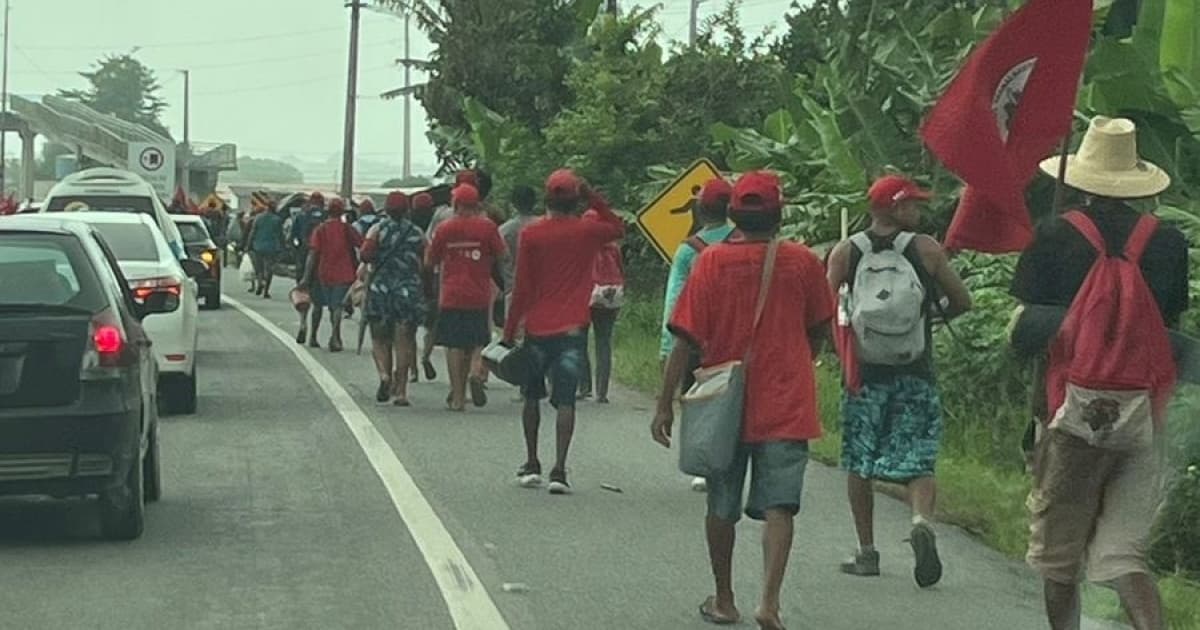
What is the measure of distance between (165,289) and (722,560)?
8.66 metres

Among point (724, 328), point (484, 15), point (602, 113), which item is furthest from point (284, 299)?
point (724, 328)

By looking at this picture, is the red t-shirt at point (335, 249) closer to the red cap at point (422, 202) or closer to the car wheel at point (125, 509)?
the red cap at point (422, 202)

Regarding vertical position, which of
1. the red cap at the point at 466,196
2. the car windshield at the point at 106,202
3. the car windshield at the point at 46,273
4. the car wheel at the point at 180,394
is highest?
Answer: the red cap at the point at 466,196

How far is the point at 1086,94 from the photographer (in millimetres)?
16578

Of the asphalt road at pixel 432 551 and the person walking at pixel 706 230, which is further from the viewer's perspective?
the person walking at pixel 706 230

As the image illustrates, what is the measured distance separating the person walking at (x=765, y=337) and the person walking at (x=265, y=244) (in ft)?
90.9

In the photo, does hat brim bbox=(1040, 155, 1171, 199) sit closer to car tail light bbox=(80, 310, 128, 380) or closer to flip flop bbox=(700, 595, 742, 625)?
flip flop bbox=(700, 595, 742, 625)

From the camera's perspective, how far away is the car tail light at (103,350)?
35.3ft

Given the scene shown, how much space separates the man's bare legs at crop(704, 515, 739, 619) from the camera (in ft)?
29.6

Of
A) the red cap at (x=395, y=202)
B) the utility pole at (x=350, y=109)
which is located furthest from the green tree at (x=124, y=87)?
the red cap at (x=395, y=202)

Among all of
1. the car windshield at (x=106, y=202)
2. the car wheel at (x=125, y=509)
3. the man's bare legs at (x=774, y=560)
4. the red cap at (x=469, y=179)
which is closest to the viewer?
the man's bare legs at (x=774, y=560)

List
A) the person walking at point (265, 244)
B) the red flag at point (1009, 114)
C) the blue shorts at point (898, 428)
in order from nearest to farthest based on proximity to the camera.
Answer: the red flag at point (1009, 114) < the blue shorts at point (898, 428) < the person walking at point (265, 244)

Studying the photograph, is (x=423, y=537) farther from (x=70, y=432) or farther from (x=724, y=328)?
(x=724, y=328)

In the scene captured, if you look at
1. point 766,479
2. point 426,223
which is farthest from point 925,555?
point 426,223
